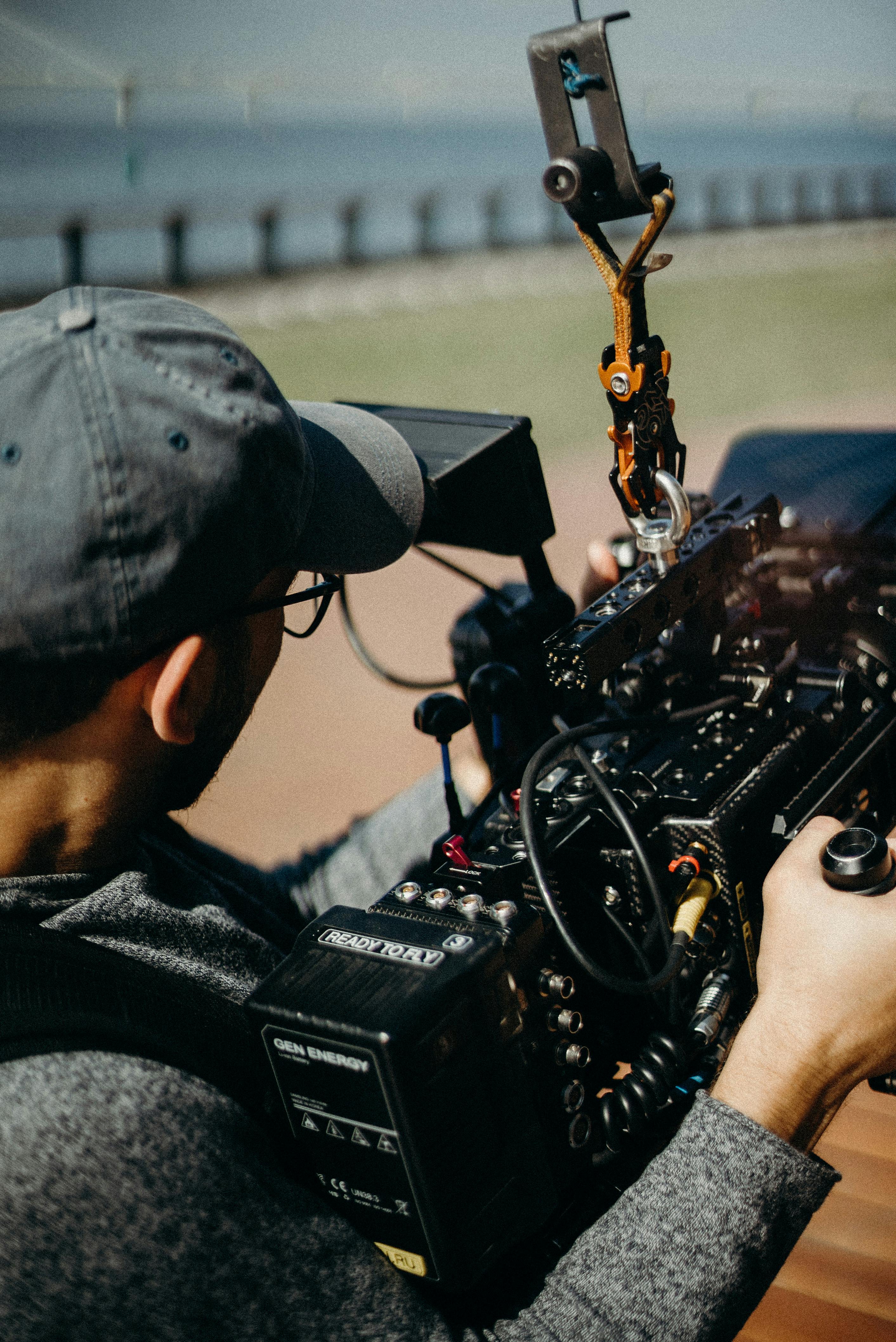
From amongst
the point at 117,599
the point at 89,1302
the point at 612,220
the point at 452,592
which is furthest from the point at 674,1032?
the point at 452,592

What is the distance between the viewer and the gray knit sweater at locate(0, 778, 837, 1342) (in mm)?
1052

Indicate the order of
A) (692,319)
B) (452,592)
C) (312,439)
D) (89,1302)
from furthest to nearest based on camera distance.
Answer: (692,319) → (452,592) → (312,439) → (89,1302)

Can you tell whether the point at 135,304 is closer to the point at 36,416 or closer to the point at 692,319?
the point at 36,416

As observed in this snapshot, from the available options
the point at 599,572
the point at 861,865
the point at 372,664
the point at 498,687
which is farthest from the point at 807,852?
the point at 372,664

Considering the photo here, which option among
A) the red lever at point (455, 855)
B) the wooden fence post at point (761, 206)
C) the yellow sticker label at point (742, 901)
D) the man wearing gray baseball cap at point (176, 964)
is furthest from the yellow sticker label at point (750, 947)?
the wooden fence post at point (761, 206)

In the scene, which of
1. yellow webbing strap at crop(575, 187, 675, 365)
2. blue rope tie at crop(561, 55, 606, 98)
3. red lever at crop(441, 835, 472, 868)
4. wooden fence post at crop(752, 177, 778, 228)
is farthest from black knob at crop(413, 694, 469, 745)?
wooden fence post at crop(752, 177, 778, 228)

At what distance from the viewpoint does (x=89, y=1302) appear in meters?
1.05

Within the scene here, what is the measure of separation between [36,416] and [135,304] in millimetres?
214

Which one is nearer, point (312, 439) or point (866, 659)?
point (312, 439)

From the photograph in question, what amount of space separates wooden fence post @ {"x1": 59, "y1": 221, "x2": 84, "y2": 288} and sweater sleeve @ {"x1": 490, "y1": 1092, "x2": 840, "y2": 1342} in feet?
43.1

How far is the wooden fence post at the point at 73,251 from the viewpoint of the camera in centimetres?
1276

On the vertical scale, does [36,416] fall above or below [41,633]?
above

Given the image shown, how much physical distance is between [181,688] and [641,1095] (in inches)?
28.5

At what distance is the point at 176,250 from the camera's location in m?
13.9
